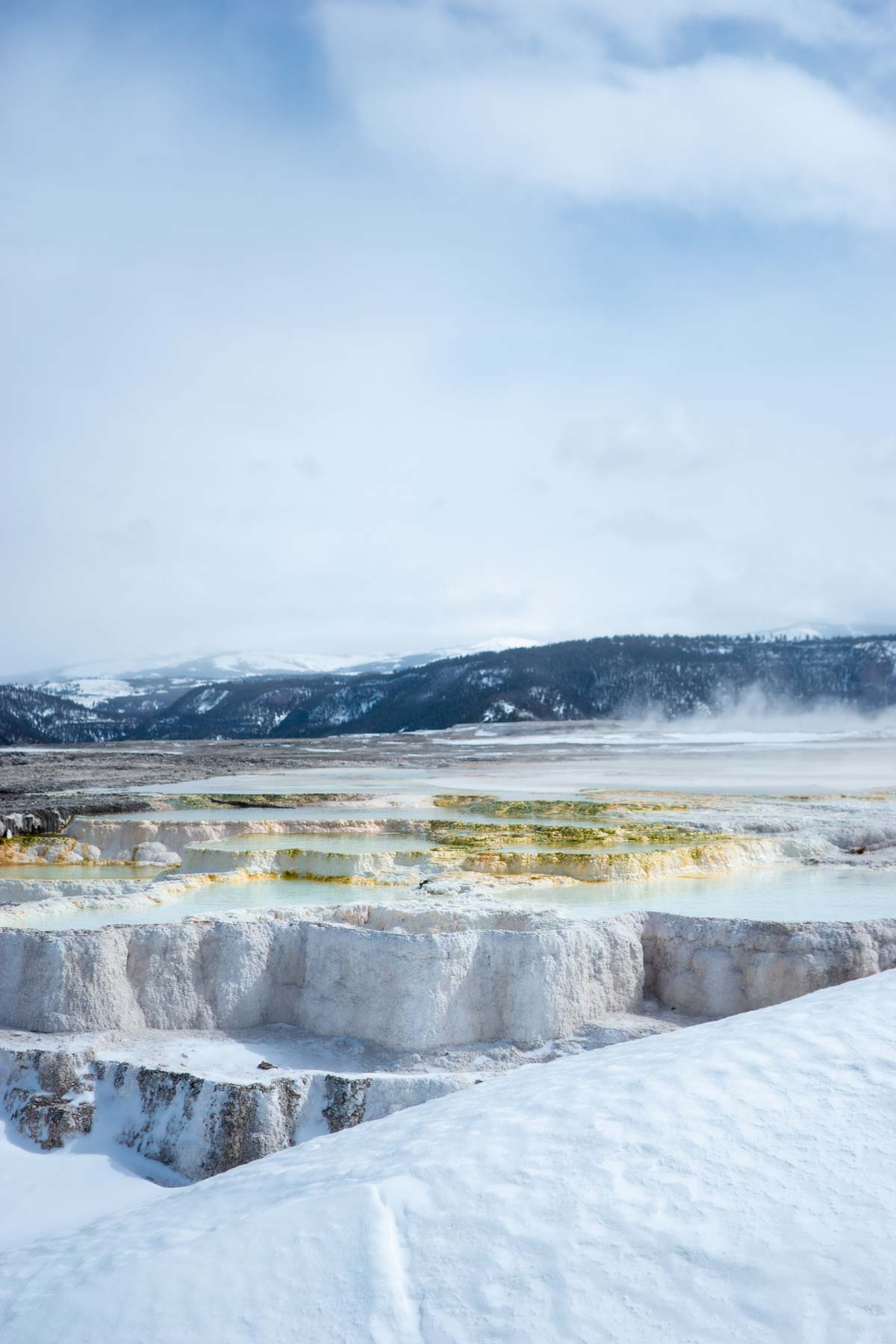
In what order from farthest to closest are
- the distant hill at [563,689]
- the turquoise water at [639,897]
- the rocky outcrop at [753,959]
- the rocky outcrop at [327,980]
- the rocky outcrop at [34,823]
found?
1. the distant hill at [563,689]
2. the rocky outcrop at [34,823]
3. the turquoise water at [639,897]
4. the rocky outcrop at [753,959]
5. the rocky outcrop at [327,980]

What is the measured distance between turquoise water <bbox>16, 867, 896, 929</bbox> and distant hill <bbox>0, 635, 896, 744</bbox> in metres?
61.1

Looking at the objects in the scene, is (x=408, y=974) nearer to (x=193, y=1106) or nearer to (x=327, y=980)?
(x=327, y=980)

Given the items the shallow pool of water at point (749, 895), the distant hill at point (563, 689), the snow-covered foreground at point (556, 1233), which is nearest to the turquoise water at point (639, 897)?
the shallow pool of water at point (749, 895)

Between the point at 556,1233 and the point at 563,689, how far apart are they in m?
78.6

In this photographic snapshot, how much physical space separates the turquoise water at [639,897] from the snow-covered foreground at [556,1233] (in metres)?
3.74

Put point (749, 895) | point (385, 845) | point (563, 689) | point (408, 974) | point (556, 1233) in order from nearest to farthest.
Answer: point (556, 1233) < point (408, 974) < point (749, 895) < point (385, 845) < point (563, 689)

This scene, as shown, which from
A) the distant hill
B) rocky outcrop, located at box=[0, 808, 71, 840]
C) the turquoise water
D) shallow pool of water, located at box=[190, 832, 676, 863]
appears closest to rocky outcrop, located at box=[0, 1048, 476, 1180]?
the turquoise water

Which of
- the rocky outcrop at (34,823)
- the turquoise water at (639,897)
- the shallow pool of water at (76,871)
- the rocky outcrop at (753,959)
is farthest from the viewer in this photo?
the rocky outcrop at (34,823)

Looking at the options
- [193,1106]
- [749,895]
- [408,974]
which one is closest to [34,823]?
[408,974]

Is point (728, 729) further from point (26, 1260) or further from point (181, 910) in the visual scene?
point (26, 1260)

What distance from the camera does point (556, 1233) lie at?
2883mm

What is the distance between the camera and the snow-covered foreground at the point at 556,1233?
2578 mm

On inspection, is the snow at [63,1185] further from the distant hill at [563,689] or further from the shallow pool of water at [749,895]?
the distant hill at [563,689]

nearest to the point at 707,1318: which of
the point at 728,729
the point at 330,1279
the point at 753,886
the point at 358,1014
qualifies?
the point at 330,1279
